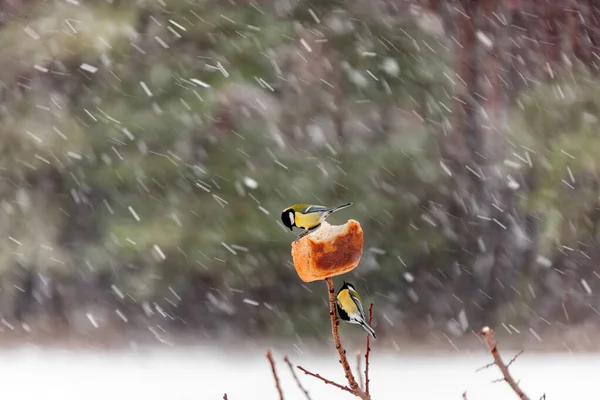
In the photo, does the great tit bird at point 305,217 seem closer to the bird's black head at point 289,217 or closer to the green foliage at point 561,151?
the bird's black head at point 289,217

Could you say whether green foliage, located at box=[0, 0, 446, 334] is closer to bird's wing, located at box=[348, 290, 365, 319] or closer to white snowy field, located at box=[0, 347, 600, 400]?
white snowy field, located at box=[0, 347, 600, 400]

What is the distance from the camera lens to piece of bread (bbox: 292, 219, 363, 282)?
0.48 metres

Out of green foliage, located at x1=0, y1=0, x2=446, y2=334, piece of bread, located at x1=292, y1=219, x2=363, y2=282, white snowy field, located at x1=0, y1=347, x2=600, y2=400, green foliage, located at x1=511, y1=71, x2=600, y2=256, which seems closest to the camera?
piece of bread, located at x1=292, y1=219, x2=363, y2=282

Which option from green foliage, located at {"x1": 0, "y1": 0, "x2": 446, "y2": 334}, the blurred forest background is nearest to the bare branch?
the blurred forest background

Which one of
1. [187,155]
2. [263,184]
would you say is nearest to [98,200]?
[187,155]

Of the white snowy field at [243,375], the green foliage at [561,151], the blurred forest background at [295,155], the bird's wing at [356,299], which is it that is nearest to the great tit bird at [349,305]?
the bird's wing at [356,299]

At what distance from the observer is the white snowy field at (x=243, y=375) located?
3.58 m

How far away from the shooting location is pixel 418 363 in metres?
4.61

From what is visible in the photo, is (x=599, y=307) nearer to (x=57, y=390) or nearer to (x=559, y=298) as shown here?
(x=559, y=298)

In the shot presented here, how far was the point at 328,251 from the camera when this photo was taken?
476mm

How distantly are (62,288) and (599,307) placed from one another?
446cm

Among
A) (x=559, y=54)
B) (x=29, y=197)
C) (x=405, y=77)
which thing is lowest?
(x=29, y=197)

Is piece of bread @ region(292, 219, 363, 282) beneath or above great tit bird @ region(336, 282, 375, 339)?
above

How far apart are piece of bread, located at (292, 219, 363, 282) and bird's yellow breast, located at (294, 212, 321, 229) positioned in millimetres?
13
